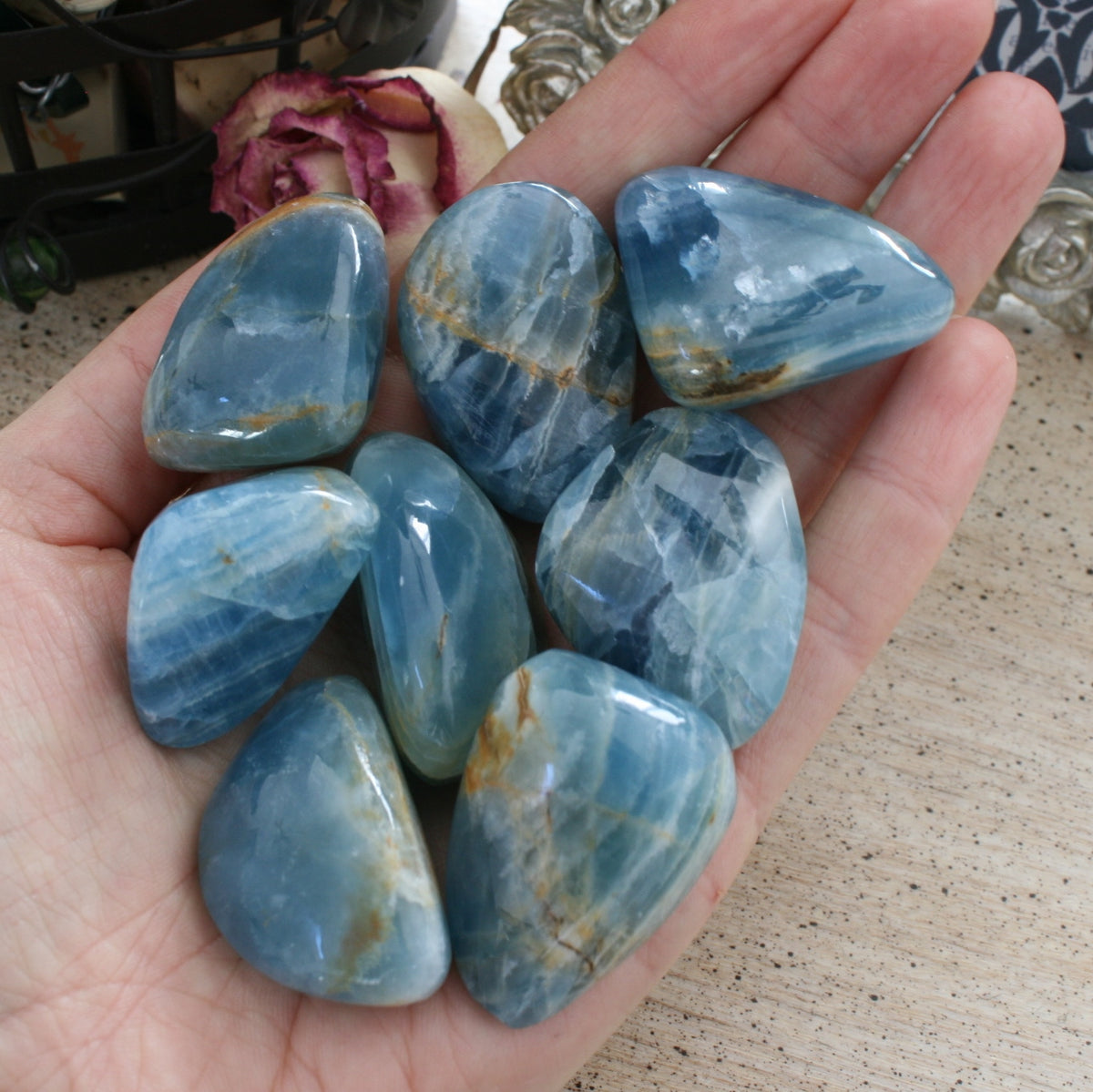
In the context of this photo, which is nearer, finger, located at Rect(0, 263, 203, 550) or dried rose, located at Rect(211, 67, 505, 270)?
finger, located at Rect(0, 263, 203, 550)

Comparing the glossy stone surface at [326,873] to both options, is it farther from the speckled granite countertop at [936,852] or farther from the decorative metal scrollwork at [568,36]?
the decorative metal scrollwork at [568,36]

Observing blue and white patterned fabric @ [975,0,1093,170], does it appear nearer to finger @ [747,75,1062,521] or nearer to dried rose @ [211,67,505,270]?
finger @ [747,75,1062,521]

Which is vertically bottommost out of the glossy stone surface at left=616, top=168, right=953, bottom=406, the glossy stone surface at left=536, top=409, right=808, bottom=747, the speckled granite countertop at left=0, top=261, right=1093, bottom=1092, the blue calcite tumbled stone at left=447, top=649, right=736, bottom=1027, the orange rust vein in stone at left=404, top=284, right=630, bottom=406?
the speckled granite countertop at left=0, top=261, right=1093, bottom=1092

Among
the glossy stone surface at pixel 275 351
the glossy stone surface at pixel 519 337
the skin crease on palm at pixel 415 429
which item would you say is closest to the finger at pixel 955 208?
the skin crease on palm at pixel 415 429

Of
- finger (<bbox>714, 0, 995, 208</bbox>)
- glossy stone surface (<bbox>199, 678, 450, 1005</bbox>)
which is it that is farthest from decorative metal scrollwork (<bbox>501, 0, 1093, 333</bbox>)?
glossy stone surface (<bbox>199, 678, 450, 1005</bbox>)

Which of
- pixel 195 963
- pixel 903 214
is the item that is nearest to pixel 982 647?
pixel 903 214

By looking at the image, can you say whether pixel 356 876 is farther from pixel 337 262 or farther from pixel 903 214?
pixel 903 214

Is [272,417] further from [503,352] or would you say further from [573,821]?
[573,821]
